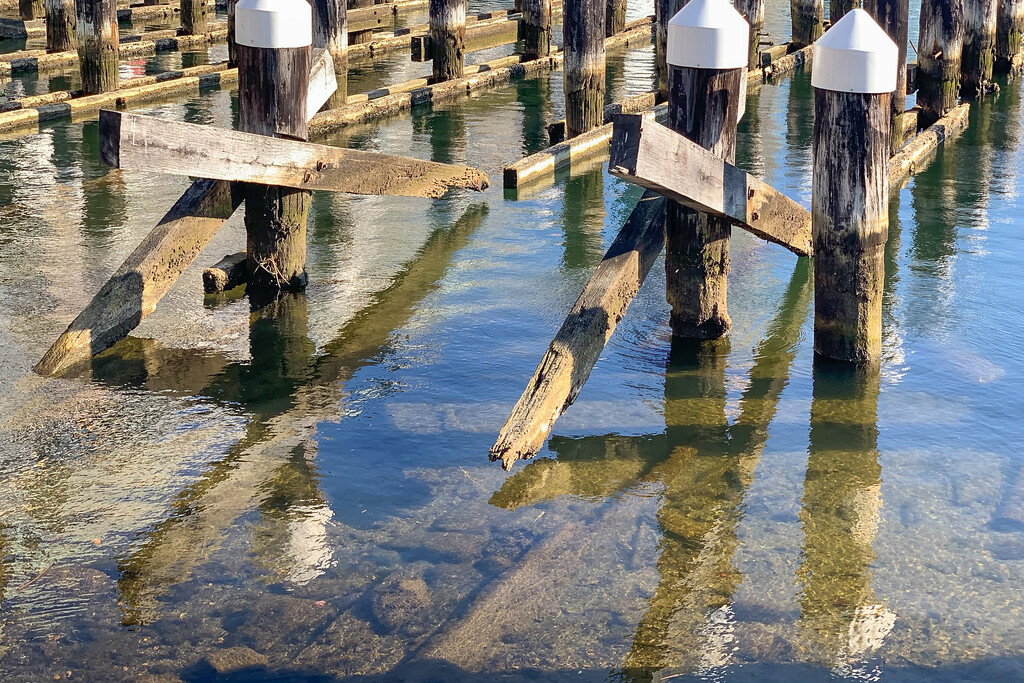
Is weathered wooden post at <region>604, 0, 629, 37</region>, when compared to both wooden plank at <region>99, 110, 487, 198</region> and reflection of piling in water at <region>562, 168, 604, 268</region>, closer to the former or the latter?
reflection of piling in water at <region>562, 168, 604, 268</region>

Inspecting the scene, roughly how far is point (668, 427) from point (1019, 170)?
746 cm

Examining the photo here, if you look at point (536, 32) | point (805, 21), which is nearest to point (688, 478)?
point (536, 32)

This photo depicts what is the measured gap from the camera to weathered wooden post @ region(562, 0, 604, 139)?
12.2 m

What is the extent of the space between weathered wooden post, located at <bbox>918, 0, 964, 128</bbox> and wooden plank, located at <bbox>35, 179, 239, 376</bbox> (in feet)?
31.5

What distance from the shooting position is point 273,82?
731 cm

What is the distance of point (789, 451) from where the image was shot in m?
6.19

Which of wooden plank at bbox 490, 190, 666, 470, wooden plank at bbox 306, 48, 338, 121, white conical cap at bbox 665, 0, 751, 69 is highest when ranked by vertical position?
white conical cap at bbox 665, 0, 751, 69

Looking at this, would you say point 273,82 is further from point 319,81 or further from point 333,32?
point 333,32

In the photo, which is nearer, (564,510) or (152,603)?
(152,603)

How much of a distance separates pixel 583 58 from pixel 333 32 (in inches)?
139

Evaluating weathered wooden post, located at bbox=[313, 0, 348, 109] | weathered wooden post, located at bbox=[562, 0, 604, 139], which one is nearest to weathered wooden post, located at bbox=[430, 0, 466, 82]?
weathered wooden post, located at bbox=[313, 0, 348, 109]

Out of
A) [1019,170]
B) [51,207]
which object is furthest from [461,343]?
[1019,170]

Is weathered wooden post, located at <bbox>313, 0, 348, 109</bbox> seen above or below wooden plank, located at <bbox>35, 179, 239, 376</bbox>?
above

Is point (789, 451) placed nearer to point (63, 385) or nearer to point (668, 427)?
point (668, 427)
